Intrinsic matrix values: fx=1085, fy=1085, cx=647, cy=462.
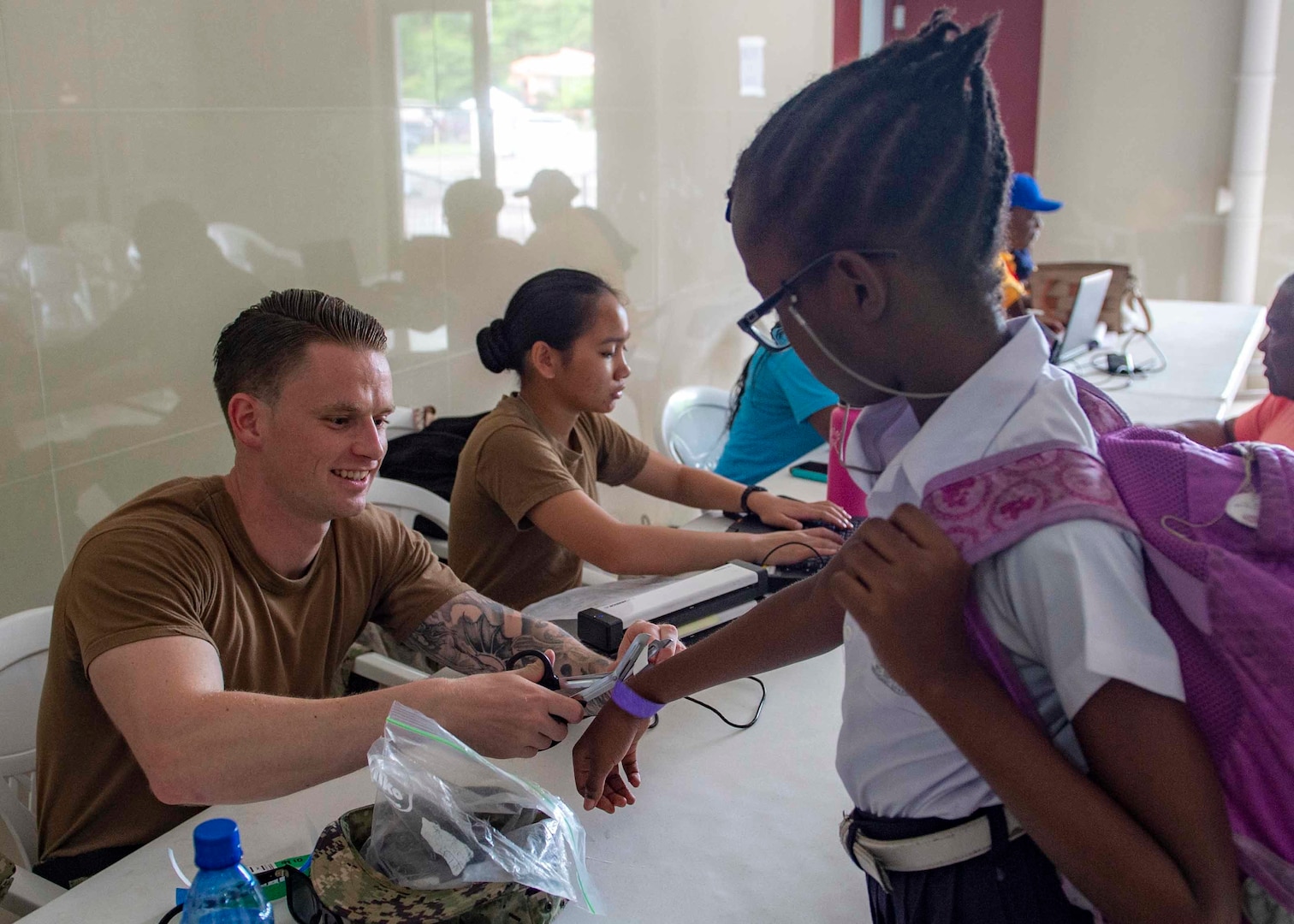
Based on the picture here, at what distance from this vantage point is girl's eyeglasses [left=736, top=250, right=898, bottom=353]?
2.44ft

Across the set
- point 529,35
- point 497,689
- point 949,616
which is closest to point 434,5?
point 529,35

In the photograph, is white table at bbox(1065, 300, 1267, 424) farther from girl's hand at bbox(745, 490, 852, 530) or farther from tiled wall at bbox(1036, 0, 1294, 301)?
girl's hand at bbox(745, 490, 852, 530)

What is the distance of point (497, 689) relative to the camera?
3.93ft

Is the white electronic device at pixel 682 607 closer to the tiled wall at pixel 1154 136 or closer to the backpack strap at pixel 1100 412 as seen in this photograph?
the backpack strap at pixel 1100 412

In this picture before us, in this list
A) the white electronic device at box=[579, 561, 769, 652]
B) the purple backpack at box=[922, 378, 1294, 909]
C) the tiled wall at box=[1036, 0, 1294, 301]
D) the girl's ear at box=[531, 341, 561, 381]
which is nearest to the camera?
the purple backpack at box=[922, 378, 1294, 909]

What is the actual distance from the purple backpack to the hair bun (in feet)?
5.35

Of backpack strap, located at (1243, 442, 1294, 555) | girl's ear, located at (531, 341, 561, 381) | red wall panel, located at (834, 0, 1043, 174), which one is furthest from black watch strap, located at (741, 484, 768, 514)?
red wall panel, located at (834, 0, 1043, 174)

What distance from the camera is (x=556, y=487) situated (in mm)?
2033

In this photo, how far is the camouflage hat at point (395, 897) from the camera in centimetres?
93

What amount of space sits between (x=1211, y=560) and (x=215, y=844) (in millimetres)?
777

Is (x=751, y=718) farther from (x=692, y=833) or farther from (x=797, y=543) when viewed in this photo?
(x=797, y=543)

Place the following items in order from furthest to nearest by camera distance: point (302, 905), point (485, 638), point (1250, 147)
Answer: point (1250, 147)
point (485, 638)
point (302, 905)

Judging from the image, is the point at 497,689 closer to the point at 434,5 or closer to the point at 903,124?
the point at 903,124

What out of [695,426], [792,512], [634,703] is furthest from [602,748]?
[695,426]
